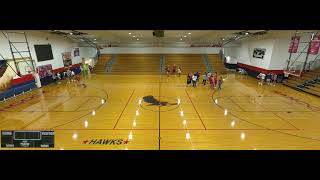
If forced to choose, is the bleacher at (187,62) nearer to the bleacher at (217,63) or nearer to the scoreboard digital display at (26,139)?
the bleacher at (217,63)

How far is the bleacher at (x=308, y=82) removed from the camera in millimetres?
15811

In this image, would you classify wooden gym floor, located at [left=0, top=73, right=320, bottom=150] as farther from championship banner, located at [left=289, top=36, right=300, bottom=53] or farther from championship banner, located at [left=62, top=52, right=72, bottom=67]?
championship banner, located at [left=62, top=52, right=72, bottom=67]

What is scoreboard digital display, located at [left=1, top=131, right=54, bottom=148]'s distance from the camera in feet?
9.27

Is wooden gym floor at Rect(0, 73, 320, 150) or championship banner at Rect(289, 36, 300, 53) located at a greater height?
championship banner at Rect(289, 36, 300, 53)

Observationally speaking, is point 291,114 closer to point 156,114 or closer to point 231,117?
point 231,117

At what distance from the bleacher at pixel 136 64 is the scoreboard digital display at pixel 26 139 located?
2363 centimetres

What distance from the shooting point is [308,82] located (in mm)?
16969

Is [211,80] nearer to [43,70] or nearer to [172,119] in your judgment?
[172,119]

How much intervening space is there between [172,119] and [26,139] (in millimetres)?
7550

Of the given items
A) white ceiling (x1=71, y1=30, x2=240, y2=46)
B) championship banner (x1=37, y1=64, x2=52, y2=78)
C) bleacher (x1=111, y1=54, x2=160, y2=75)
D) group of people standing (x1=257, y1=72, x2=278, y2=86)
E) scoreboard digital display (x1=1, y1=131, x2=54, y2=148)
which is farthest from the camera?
bleacher (x1=111, y1=54, x2=160, y2=75)

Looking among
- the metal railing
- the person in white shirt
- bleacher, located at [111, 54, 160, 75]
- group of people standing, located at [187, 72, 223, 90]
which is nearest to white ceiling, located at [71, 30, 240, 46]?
bleacher, located at [111, 54, 160, 75]

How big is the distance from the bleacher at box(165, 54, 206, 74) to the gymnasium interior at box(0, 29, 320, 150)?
10.5ft

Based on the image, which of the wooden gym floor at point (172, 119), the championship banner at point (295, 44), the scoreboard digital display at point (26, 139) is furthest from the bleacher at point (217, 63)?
the scoreboard digital display at point (26, 139)
